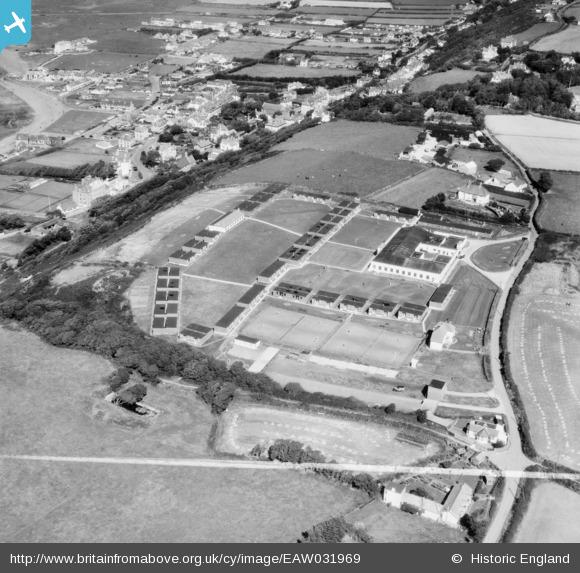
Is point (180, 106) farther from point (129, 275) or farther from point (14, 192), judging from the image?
point (129, 275)

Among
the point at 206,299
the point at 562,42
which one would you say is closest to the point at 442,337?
the point at 206,299

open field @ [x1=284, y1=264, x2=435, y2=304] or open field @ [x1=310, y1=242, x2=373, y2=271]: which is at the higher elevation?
open field @ [x1=310, y1=242, x2=373, y2=271]

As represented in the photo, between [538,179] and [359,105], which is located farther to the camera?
[359,105]

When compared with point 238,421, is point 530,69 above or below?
above

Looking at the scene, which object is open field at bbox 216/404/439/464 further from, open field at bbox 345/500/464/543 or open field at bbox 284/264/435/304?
open field at bbox 284/264/435/304

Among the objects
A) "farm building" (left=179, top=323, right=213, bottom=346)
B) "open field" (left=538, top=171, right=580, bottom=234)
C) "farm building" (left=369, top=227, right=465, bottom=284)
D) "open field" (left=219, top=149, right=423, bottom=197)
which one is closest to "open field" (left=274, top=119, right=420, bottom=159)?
"open field" (left=219, top=149, right=423, bottom=197)
